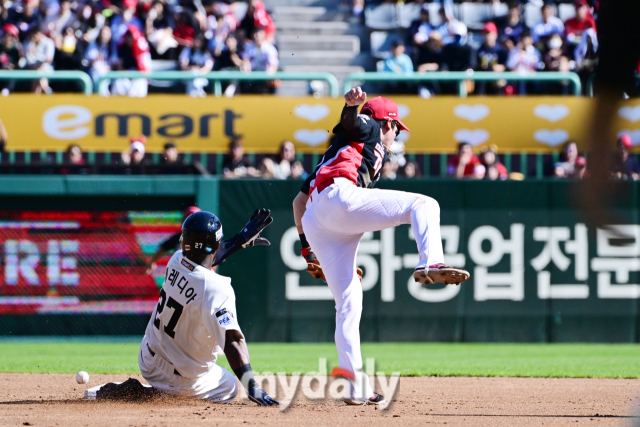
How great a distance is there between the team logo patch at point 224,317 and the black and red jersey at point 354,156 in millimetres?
954

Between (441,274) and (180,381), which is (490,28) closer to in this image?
(180,381)

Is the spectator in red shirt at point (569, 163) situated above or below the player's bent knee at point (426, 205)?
below

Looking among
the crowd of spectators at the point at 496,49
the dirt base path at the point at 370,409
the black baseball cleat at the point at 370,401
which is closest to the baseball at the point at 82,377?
the dirt base path at the point at 370,409

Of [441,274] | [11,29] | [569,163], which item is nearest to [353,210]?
[441,274]

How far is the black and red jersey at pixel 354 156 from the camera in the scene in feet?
17.5

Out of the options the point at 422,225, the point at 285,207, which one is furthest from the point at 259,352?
the point at 422,225

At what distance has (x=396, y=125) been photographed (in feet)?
19.0

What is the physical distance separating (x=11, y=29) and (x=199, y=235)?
10227 mm

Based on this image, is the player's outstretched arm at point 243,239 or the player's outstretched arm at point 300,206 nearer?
the player's outstretched arm at point 300,206

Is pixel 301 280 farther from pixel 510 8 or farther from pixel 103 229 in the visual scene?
pixel 510 8

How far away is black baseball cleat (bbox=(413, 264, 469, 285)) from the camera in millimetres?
4609

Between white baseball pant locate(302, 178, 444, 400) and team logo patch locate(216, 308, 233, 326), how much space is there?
0.71m

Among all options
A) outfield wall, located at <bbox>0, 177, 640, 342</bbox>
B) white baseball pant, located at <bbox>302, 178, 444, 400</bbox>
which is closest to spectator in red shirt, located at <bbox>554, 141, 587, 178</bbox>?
outfield wall, located at <bbox>0, 177, 640, 342</bbox>

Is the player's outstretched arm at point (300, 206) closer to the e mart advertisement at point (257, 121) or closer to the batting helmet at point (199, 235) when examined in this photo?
the batting helmet at point (199, 235)
